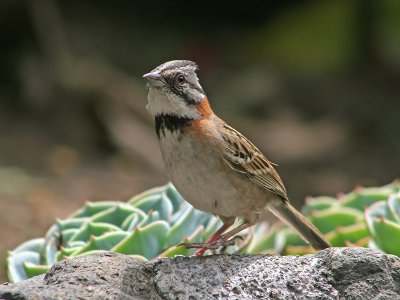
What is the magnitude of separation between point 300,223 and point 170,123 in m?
1.13

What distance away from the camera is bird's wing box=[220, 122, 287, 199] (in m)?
4.20

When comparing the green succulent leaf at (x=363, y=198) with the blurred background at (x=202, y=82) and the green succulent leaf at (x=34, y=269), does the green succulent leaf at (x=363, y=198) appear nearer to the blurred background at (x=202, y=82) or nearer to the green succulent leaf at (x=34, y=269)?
the green succulent leaf at (x=34, y=269)

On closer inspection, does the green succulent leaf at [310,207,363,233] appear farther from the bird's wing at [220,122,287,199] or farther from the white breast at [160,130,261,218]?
the white breast at [160,130,261,218]

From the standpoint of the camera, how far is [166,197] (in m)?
4.63

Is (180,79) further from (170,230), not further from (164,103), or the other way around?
(170,230)

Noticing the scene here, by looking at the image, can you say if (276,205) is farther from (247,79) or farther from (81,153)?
(247,79)

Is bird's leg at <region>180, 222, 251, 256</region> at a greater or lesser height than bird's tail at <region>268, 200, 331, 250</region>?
lesser

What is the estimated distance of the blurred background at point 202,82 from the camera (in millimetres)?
9258

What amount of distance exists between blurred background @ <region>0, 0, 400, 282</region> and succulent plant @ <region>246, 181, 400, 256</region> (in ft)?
10.7

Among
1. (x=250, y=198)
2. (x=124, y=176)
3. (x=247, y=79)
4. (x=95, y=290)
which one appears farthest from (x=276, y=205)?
(x=247, y=79)

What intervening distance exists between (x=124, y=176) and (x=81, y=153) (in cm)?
81

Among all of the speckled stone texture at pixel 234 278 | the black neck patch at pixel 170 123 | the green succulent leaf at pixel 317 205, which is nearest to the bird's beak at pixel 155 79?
the black neck patch at pixel 170 123

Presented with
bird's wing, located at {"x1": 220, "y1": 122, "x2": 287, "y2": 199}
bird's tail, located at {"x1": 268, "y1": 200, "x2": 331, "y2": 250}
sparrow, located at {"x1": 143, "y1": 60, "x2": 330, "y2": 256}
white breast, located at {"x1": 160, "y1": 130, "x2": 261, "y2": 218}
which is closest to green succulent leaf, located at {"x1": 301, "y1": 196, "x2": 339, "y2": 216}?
bird's tail, located at {"x1": 268, "y1": 200, "x2": 331, "y2": 250}

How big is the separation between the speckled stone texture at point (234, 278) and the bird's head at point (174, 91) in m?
0.89
